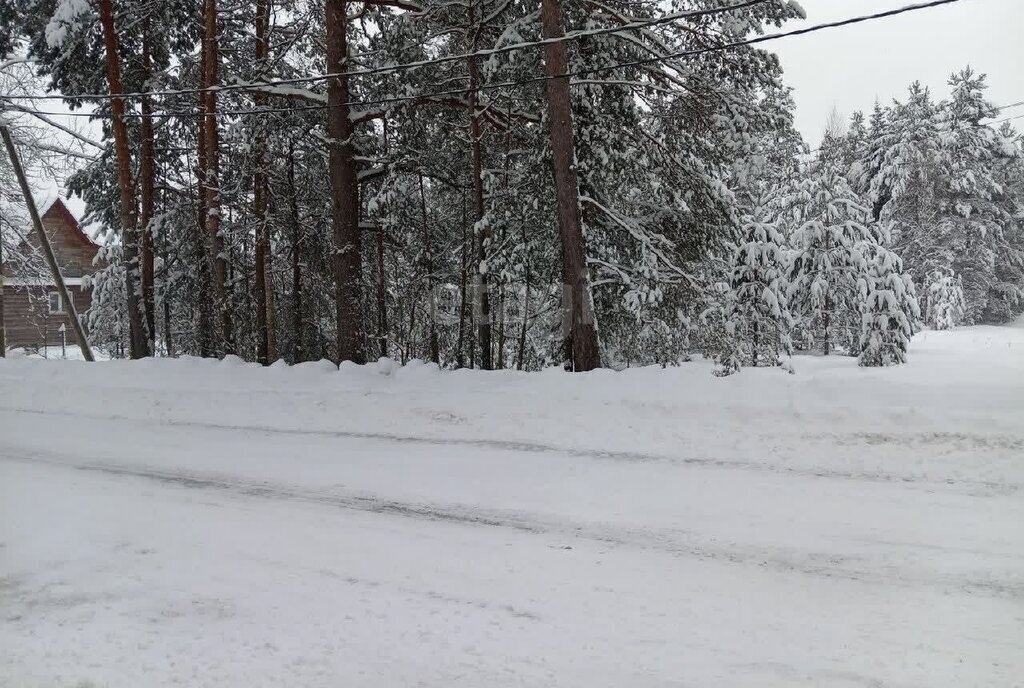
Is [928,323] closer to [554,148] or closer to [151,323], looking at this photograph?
[554,148]

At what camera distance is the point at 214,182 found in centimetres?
1567

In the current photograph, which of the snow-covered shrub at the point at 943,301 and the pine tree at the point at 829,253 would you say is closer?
the pine tree at the point at 829,253

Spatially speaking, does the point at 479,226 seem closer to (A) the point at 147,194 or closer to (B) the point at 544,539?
(B) the point at 544,539

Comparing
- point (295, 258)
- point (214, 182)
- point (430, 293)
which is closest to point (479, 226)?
point (430, 293)

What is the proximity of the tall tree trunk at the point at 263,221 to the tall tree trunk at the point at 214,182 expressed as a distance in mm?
858

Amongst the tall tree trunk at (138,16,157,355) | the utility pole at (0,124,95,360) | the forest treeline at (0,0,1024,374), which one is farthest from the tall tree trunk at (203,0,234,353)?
the utility pole at (0,124,95,360)

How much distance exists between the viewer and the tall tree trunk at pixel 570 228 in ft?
38.4

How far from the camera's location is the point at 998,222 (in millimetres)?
37594

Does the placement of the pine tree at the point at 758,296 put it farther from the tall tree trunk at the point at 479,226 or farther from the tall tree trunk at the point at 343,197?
the tall tree trunk at the point at 343,197

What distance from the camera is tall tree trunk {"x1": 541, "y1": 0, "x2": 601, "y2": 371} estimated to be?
1170 centimetres

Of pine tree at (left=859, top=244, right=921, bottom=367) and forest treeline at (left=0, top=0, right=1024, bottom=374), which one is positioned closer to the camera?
forest treeline at (left=0, top=0, right=1024, bottom=374)

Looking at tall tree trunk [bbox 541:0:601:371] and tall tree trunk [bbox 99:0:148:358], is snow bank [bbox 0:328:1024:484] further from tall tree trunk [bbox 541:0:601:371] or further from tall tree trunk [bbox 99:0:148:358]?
tall tree trunk [bbox 99:0:148:358]

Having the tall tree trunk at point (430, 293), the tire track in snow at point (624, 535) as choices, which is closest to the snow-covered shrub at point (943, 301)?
the tall tree trunk at point (430, 293)

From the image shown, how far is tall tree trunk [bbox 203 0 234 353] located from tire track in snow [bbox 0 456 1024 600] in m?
9.53
